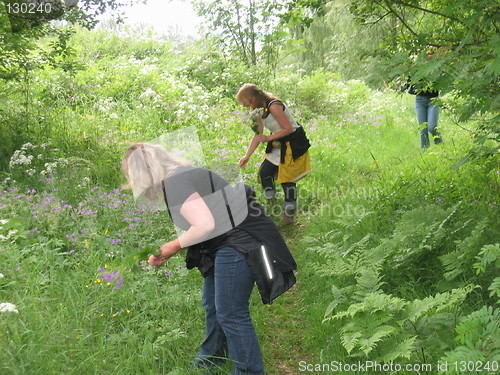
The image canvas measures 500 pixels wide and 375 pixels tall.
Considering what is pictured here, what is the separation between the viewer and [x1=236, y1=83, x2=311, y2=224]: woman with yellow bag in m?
5.54

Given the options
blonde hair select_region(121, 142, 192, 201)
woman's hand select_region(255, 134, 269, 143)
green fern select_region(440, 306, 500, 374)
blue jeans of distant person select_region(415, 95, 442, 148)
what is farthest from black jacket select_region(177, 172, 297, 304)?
blue jeans of distant person select_region(415, 95, 442, 148)

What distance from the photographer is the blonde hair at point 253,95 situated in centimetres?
547

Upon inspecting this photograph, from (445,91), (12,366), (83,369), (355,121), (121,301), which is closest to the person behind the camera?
(12,366)

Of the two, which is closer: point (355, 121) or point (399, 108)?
point (355, 121)

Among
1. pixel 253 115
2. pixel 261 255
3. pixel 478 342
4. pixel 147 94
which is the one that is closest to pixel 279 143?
pixel 253 115

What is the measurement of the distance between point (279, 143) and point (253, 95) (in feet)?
2.24

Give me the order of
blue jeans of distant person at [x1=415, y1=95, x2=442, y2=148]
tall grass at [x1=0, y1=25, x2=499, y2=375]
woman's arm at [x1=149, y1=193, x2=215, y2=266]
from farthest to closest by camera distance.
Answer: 1. blue jeans of distant person at [x1=415, y1=95, x2=442, y2=148]
2. tall grass at [x1=0, y1=25, x2=499, y2=375]
3. woman's arm at [x1=149, y1=193, x2=215, y2=266]

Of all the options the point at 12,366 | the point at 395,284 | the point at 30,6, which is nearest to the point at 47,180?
the point at 30,6

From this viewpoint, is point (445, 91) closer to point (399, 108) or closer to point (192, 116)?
point (192, 116)

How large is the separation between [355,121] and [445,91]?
8184mm

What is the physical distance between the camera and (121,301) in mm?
3701

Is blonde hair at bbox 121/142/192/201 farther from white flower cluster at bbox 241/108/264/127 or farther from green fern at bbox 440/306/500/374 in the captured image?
white flower cluster at bbox 241/108/264/127

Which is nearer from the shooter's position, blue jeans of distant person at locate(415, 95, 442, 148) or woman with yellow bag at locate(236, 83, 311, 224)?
woman with yellow bag at locate(236, 83, 311, 224)

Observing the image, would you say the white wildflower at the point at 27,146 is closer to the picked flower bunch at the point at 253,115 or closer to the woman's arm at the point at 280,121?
the picked flower bunch at the point at 253,115
